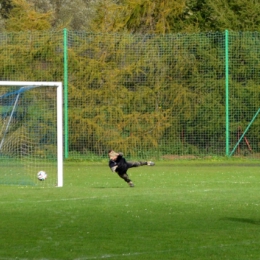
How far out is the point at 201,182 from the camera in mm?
20156

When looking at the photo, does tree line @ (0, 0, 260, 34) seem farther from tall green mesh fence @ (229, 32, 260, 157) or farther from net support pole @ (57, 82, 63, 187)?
net support pole @ (57, 82, 63, 187)

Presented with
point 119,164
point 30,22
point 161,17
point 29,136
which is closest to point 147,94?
point 29,136

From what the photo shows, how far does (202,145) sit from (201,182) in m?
8.59

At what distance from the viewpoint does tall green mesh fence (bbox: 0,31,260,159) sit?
2861 cm

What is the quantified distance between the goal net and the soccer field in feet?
4.09

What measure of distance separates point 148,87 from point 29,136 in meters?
5.80

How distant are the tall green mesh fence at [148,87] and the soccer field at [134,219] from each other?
23.0ft

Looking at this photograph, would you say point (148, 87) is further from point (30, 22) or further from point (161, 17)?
point (30, 22)

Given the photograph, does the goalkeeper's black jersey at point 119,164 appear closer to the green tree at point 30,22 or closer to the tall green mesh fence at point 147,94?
the tall green mesh fence at point 147,94

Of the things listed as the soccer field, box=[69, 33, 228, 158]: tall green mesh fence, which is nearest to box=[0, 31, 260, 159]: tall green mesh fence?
box=[69, 33, 228, 158]: tall green mesh fence

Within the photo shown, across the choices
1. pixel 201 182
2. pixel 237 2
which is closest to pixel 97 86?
pixel 237 2

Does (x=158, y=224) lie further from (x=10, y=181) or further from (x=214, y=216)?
(x=10, y=181)

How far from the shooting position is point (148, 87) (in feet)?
94.9

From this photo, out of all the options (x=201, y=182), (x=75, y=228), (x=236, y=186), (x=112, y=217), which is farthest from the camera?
(x=201, y=182)
